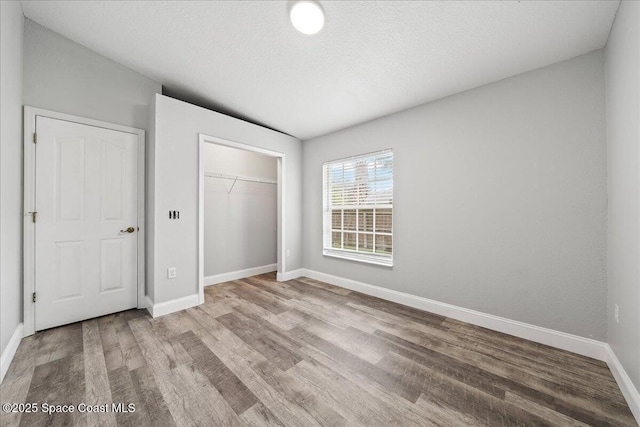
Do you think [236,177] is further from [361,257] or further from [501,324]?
[501,324]

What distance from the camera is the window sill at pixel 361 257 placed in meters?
3.22

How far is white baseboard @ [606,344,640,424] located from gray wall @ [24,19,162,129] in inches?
192

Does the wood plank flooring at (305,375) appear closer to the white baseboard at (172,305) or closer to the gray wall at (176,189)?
the white baseboard at (172,305)

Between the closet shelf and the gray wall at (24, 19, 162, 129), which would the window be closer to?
the closet shelf

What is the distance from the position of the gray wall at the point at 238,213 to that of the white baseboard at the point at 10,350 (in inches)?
73.7

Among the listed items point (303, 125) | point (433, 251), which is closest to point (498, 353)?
point (433, 251)

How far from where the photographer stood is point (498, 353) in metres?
1.94

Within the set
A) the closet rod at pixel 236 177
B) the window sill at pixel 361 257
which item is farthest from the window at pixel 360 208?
the closet rod at pixel 236 177

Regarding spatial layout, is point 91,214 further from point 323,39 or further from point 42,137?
point 323,39

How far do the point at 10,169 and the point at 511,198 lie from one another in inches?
174

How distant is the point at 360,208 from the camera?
356 cm

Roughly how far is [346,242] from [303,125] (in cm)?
200

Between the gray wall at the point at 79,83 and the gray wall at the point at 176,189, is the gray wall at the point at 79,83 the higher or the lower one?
the higher one

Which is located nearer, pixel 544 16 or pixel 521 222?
pixel 544 16
